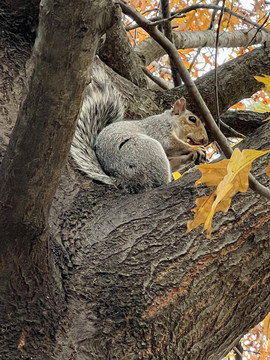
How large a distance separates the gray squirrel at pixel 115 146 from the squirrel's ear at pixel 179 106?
14 millimetres

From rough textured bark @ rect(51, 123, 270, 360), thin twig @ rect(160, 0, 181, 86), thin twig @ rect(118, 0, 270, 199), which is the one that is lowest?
rough textured bark @ rect(51, 123, 270, 360)

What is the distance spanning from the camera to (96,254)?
6.08 feet

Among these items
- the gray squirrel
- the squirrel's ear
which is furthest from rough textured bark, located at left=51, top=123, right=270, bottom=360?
the squirrel's ear

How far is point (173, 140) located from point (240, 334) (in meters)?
1.78

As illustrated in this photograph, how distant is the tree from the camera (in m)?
1.43

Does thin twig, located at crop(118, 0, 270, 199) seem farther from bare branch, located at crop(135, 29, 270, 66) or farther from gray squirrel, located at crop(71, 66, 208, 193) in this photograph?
bare branch, located at crop(135, 29, 270, 66)

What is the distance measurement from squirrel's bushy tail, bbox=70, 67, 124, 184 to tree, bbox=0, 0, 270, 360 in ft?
1.96

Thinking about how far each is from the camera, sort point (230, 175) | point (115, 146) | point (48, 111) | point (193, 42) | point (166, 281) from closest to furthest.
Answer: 1. point (230, 175)
2. point (48, 111)
3. point (166, 281)
4. point (115, 146)
5. point (193, 42)

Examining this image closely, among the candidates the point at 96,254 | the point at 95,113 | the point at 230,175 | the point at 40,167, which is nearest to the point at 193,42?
the point at 95,113

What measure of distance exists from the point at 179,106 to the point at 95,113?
698 millimetres

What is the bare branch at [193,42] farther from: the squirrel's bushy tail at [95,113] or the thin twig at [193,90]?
the thin twig at [193,90]

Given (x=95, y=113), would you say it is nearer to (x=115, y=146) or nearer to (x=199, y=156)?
(x=115, y=146)

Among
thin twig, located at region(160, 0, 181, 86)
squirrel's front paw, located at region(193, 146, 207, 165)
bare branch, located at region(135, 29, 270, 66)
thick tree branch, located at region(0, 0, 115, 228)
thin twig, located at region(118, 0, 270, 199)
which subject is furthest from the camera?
bare branch, located at region(135, 29, 270, 66)

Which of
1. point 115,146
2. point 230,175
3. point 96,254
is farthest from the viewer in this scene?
point 115,146
